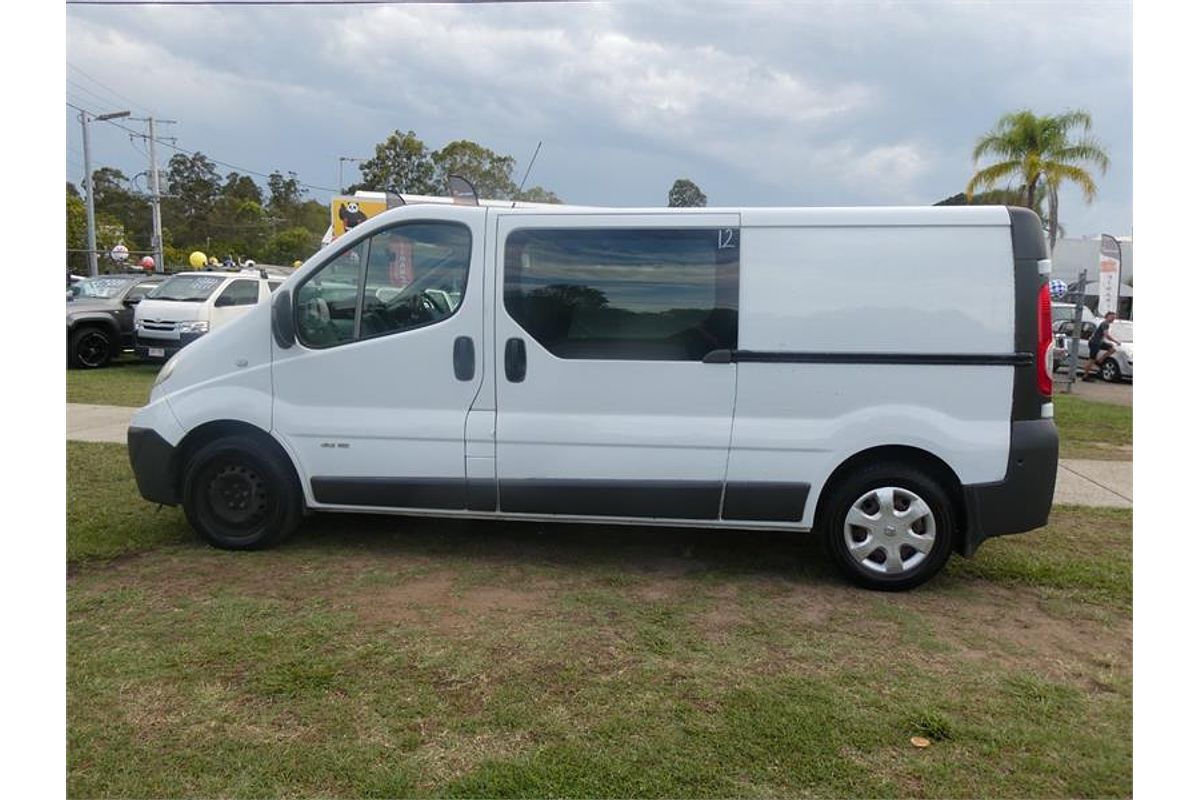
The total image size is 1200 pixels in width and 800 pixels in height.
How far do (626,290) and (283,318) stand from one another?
1981 millimetres

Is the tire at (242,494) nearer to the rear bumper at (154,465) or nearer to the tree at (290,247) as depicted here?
the rear bumper at (154,465)

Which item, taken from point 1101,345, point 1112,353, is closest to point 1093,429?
point 1101,345

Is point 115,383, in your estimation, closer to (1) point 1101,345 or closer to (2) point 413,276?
(2) point 413,276

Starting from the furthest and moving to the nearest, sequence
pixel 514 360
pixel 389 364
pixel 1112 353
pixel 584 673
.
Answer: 1. pixel 1112 353
2. pixel 389 364
3. pixel 514 360
4. pixel 584 673

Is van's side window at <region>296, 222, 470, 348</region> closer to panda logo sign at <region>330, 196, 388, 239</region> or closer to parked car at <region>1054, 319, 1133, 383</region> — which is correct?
panda logo sign at <region>330, 196, 388, 239</region>

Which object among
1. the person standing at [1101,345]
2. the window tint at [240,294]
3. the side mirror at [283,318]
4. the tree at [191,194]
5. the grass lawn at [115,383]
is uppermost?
the tree at [191,194]

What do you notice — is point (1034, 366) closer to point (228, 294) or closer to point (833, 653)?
point (833, 653)

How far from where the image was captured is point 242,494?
4902 mm

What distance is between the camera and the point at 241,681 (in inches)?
132

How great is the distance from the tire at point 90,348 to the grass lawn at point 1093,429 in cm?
1529

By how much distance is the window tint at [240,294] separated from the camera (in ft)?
47.6

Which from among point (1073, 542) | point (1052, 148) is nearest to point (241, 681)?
point (1073, 542)

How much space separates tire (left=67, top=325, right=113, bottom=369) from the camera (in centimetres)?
1468

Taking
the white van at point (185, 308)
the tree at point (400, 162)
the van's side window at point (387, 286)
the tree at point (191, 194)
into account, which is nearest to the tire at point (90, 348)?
the white van at point (185, 308)
